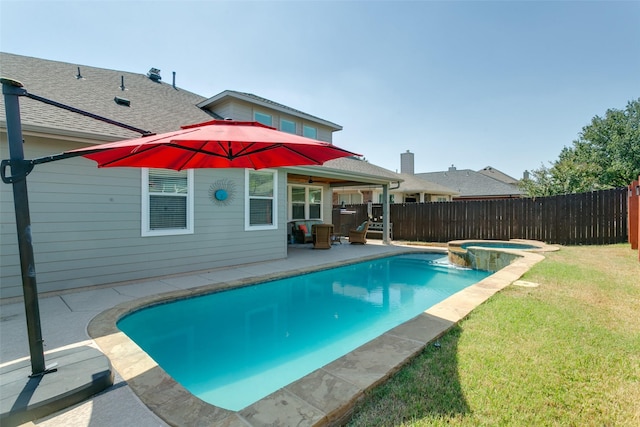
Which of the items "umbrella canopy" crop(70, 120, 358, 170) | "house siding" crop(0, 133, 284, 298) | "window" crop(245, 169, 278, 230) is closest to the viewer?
"umbrella canopy" crop(70, 120, 358, 170)

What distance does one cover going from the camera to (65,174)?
Answer: 16.9ft

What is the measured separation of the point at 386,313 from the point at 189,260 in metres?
4.52

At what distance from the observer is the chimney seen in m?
25.8

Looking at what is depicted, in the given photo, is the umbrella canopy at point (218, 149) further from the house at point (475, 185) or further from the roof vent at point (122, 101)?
the house at point (475, 185)

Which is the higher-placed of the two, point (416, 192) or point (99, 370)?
point (416, 192)

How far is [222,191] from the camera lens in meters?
7.29

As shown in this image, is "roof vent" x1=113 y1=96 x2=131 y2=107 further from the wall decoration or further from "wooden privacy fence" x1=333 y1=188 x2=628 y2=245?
"wooden privacy fence" x1=333 y1=188 x2=628 y2=245

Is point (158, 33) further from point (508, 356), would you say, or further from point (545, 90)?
point (545, 90)

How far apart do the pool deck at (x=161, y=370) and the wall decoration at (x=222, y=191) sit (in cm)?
237

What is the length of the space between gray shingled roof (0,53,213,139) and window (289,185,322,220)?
528 centimetres

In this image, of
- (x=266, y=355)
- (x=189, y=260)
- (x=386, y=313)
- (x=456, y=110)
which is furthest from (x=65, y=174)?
(x=456, y=110)

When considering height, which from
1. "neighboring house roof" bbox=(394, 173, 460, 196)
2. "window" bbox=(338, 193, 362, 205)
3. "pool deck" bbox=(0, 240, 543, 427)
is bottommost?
"pool deck" bbox=(0, 240, 543, 427)

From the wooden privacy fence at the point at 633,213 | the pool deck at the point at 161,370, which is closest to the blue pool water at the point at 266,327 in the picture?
the pool deck at the point at 161,370

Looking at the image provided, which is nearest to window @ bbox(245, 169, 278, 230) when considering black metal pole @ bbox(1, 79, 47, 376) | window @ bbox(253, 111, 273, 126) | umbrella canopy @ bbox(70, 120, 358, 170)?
window @ bbox(253, 111, 273, 126)
